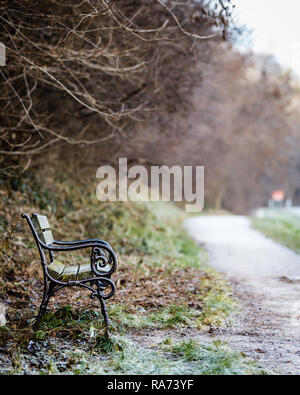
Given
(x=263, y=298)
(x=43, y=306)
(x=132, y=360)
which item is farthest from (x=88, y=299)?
(x=263, y=298)

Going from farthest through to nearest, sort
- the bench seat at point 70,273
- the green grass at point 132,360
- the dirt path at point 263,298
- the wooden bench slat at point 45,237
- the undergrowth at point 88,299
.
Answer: the wooden bench slat at point 45,237
the bench seat at point 70,273
the dirt path at point 263,298
the undergrowth at point 88,299
the green grass at point 132,360

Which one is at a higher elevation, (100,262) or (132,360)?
(100,262)

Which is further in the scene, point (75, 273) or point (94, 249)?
point (94, 249)

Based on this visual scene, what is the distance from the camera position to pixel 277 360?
391 centimetres

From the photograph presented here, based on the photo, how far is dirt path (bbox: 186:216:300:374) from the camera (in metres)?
4.23

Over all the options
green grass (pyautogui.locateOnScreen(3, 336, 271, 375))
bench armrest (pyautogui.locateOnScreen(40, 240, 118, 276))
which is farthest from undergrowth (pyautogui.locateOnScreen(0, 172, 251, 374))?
bench armrest (pyautogui.locateOnScreen(40, 240, 118, 276))

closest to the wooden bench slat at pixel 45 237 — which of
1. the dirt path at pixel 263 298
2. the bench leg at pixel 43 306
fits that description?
the bench leg at pixel 43 306

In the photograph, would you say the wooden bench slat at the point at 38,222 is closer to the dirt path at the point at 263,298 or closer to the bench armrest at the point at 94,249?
the bench armrest at the point at 94,249

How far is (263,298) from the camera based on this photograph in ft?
Answer: 21.9

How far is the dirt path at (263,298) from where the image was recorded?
4227mm

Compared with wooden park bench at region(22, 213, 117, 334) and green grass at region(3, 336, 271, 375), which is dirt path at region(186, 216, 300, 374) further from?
wooden park bench at region(22, 213, 117, 334)

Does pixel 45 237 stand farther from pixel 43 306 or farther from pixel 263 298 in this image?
pixel 263 298
